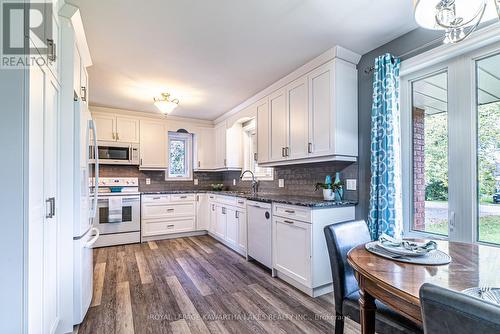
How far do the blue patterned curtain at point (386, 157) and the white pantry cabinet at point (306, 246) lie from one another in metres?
0.41

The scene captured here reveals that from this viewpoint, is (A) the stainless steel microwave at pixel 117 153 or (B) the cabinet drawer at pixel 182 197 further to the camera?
(B) the cabinet drawer at pixel 182 197

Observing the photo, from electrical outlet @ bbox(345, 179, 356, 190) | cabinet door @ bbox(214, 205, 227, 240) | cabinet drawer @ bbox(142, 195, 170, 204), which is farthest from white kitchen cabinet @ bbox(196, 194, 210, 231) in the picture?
electrical outlet @ bbox(345, 179, 356, 190)

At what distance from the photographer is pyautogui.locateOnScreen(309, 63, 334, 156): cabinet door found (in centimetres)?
242

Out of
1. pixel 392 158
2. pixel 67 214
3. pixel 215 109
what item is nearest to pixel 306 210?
pixel 392 158

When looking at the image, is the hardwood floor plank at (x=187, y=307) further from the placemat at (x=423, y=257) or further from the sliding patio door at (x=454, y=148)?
the sliding patio door at (x=454, y=148)

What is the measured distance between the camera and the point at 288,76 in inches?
116

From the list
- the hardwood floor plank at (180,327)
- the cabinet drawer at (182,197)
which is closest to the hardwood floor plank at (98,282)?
the hardwood floor plank at (180,327)

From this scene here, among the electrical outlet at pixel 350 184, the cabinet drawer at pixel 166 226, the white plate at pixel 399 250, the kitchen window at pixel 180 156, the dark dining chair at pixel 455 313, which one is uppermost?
the kitchen window at pixel 180 156

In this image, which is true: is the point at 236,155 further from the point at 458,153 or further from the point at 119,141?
the point at 458,153

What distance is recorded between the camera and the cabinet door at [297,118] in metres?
2.71

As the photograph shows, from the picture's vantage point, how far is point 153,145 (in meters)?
4.64

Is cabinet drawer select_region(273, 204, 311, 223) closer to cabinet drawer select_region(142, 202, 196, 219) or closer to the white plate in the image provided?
the white plate

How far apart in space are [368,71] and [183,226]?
12.8 ft

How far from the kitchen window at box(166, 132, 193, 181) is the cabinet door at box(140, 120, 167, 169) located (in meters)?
0.35
